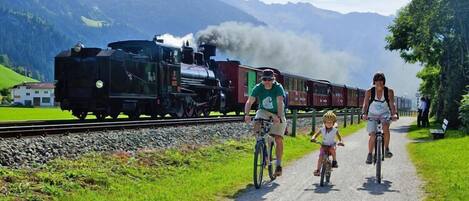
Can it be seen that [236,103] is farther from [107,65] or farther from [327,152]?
[327,152]

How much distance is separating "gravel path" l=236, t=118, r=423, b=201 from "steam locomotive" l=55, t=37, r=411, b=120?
10.4m

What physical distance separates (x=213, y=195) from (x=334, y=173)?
336 centimetres

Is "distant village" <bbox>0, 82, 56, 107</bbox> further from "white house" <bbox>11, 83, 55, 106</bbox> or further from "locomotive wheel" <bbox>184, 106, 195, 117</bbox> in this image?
"locomotive wheel" <bbox>184, 106, 195, 117</bbox>

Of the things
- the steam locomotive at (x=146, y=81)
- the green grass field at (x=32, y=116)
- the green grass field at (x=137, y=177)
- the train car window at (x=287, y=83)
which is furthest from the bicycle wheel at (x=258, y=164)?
the train car window at (x=287, y=83)

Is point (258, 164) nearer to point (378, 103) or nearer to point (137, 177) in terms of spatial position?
point (137, 177)

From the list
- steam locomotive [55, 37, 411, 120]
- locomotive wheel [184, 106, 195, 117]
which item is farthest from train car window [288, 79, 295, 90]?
locomotive wheel [184, 106, 195, 117]

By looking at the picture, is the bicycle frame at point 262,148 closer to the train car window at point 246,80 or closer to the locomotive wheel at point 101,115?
the locomotive wheel at point 101,115

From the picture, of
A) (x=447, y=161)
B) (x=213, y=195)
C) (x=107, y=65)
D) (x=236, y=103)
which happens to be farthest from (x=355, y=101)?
(x=213, y=195)

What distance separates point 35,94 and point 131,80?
482 ft

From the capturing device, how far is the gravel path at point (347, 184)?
8656 millimetres

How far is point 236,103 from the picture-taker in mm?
33250

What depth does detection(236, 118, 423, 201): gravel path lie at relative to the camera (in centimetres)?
866

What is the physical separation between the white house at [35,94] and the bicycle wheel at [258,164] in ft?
512

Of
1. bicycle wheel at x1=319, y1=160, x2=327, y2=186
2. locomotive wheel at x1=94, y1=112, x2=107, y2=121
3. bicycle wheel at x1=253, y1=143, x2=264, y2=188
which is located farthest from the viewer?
locomotive wheel at x1=94, y1=112, x2=107, y2=121
